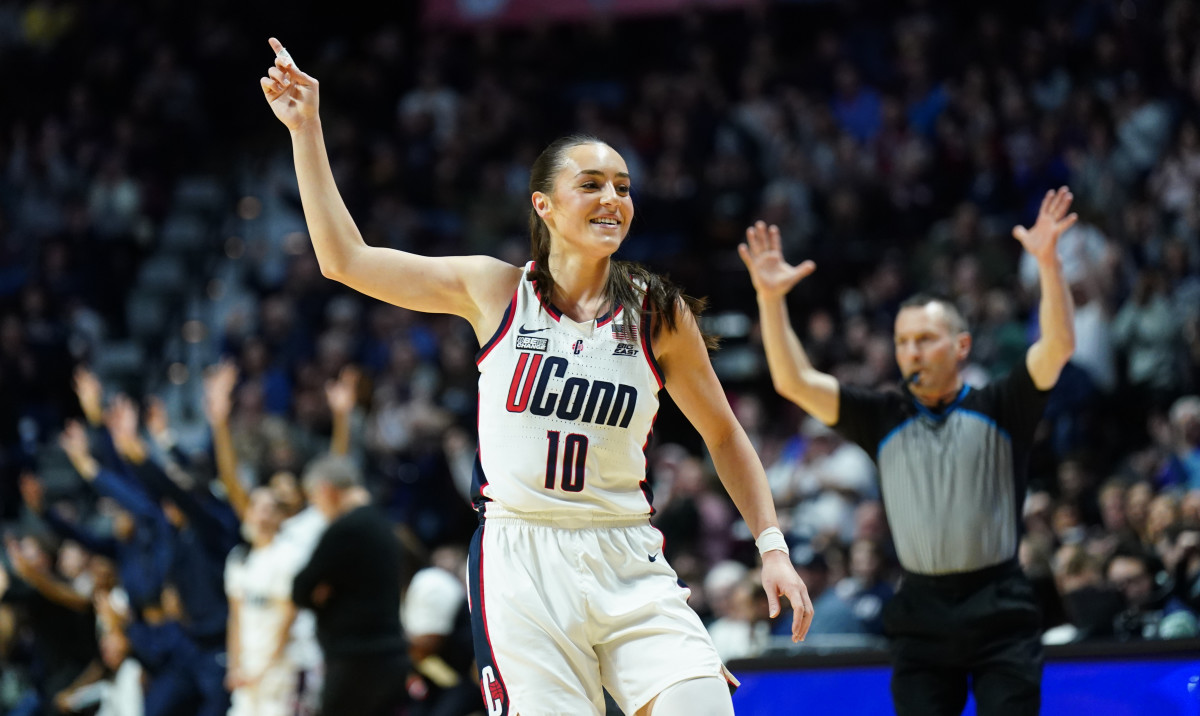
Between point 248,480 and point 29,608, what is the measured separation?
8.19 ft

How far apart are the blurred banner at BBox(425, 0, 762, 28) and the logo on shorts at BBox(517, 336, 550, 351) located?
13.4 m

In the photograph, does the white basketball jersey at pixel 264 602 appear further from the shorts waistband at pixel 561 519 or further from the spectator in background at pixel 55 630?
the shorts waistband at pixel 561 519

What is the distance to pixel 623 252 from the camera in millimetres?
13570

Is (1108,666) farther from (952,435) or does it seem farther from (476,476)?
(476,476)

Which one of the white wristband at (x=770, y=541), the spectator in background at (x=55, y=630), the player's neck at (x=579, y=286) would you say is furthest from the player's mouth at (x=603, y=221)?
the spectator in background at (x=55, y=630)

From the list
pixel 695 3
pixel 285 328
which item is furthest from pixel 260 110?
pixel 695 3

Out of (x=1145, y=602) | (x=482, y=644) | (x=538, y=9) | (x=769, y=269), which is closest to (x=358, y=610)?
(x=769, y=269)

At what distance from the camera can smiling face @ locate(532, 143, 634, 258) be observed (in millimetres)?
3900

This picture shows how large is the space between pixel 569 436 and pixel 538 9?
558 inches

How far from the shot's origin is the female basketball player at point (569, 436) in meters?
3.66

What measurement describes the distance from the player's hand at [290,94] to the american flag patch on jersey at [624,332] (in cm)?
100

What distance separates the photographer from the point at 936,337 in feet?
17.4

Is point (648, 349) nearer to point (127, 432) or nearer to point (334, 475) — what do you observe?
point (334, 475)

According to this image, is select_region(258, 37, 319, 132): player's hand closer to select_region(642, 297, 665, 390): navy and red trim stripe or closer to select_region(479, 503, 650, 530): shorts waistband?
select_region(642, 297, 665, 390): navy and red trim stripe
